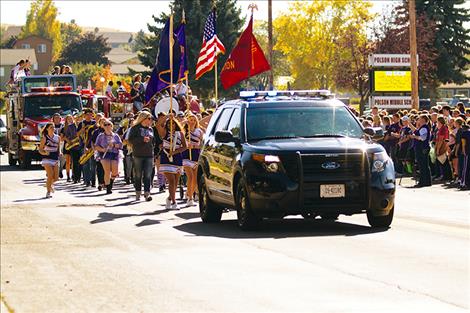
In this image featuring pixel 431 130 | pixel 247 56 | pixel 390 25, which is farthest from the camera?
pixel 390 25

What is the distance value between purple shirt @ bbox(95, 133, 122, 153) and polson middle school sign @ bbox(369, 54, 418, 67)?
59.8 ft

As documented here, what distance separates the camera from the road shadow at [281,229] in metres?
18.2

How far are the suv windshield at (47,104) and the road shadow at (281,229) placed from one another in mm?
25437

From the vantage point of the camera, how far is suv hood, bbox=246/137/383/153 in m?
18.2

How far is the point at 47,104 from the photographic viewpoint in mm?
46031

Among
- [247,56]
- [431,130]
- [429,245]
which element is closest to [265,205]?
[429,245]

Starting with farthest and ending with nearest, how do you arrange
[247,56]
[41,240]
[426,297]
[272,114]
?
[247,56] < [272,114] < [41,240] < [426,297]

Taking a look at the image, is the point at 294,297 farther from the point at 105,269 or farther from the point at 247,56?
the point at 247,56

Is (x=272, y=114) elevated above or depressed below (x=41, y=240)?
above

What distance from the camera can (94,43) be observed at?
16838cm

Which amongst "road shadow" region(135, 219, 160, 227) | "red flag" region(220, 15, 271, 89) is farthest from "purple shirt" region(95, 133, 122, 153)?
"road shadow" region(135, 219, 160, 227)

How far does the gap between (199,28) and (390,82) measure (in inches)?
1934

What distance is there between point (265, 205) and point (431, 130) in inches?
586

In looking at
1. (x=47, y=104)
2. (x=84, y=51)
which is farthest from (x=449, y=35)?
(x=84, y=51)
